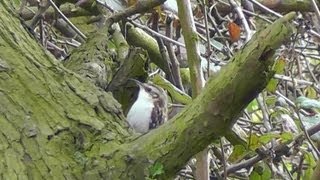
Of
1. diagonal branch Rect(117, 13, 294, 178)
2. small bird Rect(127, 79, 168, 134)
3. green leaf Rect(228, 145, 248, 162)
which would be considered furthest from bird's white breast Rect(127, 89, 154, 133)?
diagonal branch Rect(117, 13, 294, 178)

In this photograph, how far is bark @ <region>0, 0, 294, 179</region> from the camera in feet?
2.98

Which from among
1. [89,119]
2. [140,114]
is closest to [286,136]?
[140,114]

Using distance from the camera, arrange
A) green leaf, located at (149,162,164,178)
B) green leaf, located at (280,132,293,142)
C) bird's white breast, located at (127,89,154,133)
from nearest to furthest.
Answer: green leaf, located at (149,162,164,178), green leaf, located at (280,132,293,142), bird's white breast, located at (127,89,154,133)

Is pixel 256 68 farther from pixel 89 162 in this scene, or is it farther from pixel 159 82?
pixel 159 82

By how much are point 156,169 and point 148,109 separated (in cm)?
70

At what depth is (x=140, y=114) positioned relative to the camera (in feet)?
A: 5.53

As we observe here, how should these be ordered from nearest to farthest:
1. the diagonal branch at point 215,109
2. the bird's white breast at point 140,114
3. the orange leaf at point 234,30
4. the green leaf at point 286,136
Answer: the diagonal branch at point 215,109 < the green leaf at point 286,136 < the bird's white breast at point 140,114 < the orange leaf at point 234,30

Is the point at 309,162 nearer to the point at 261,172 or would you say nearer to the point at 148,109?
the point at 261,172

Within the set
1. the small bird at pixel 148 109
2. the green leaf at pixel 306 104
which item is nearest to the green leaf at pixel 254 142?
the green leaf at pixel 306 104

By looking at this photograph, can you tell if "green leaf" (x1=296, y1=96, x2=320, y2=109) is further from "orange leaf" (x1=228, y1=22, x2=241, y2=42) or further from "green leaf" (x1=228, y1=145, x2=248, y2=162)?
"orange leaf" (x1=228, y1=22, x2=241, y2=42)

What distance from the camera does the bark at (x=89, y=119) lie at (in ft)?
2.98

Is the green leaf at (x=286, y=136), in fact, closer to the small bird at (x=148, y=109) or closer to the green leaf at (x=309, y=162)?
the green leaf at (x=309, y=162)

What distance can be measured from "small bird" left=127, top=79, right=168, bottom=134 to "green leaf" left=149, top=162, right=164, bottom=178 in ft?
1.93

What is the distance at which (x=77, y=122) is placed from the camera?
1.12 metres
